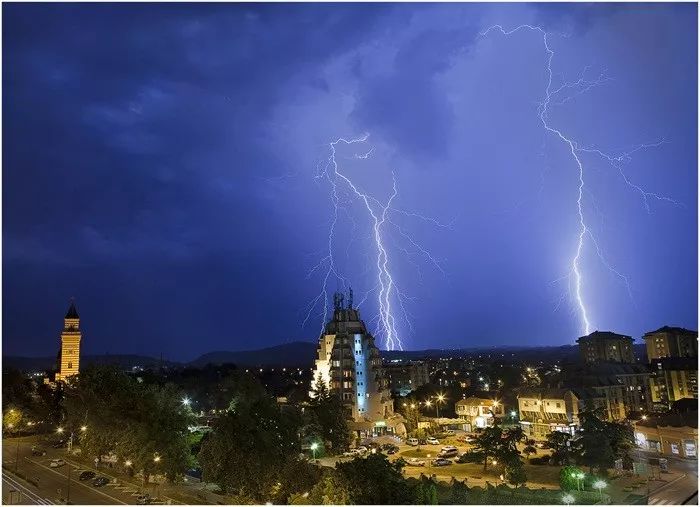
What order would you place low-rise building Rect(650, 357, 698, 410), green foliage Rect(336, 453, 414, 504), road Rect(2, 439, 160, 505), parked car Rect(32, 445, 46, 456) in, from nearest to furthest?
green foliage Rect(336, 453, 414, 504)
road Rect(2, 439, 160, 505)
parked car Rect(32, 445, 46, 456)
low-rise building Rect(650, 357, 698, 410)

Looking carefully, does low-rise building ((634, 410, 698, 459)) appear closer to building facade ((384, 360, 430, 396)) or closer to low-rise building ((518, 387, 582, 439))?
low-rise building ((518, 387, 582, 439))

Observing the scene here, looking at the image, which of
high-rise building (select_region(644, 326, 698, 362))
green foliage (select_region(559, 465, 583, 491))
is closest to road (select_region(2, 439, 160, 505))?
green foliage (select_region(559, 465, 583, 491))

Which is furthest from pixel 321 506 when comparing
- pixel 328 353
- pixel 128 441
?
pixel 328 353

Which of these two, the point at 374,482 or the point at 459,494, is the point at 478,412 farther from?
the point at 374,482

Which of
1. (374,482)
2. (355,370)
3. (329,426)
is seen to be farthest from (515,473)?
(355,370)

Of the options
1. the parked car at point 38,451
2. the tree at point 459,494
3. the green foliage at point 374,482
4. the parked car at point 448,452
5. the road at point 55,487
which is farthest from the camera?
the parked car at point 38,451

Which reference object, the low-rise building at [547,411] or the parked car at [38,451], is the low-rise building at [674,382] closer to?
the low-rise building at [547,411]

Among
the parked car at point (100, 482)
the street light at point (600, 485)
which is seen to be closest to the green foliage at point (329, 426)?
the parked car at point (100, 482)

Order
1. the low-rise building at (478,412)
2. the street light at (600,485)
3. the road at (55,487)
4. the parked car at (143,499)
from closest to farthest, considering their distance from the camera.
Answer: the parked car at (143,499) → the street light at (600,485) → the road at (55,487) → the low-rise building at (478,412)
